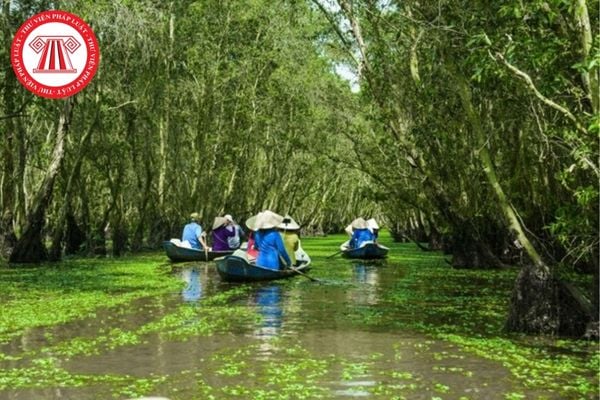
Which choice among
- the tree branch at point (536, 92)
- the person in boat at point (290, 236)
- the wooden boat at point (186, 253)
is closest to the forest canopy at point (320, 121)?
the tree branch at point (536, 92)

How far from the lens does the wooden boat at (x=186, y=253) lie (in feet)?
89.0

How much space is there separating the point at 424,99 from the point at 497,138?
79.8 inches

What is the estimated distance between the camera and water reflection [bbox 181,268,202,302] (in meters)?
16.3

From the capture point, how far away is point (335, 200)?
73875mm

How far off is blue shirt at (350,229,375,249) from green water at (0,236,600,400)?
13.8m

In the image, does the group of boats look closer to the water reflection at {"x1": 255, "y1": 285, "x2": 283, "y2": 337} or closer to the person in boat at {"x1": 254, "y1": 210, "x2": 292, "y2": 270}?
the person in boat at {"x1": 254, "y1": 210, "x2": 292, "y2": 270}

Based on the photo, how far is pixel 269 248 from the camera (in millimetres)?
20359

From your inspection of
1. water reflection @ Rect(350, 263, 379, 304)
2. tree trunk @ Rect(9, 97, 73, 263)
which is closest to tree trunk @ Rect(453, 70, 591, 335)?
water reflection @ Rect(350, 263, 379, 304)

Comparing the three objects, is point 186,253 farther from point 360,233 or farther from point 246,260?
point 246,260

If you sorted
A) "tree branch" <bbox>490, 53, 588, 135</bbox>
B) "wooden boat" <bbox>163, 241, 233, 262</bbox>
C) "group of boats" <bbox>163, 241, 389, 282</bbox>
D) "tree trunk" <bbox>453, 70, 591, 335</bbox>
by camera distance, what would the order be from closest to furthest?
"tree branch" <bbox>490, 53, 588, 135</bbox>, "tree trunk" <bbox>453, 70, 591, 335</bbox>, "group of boats" <bbox>163, 241, 389, 282</bbox>, "wooden boat" <bbox>163, 241, 233, 262</bbox>

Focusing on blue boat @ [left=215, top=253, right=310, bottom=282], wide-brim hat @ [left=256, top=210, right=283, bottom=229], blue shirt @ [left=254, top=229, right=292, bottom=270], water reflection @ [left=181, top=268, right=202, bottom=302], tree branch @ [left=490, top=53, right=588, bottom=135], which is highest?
tree branch @ [left=490, top=53, right=588, bottom=135]

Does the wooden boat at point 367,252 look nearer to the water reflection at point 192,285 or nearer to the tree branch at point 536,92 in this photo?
the water reflection at point 192,285

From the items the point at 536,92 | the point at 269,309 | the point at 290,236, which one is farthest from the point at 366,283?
the point at 536,92

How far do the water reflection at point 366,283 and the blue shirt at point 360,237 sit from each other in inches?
163
